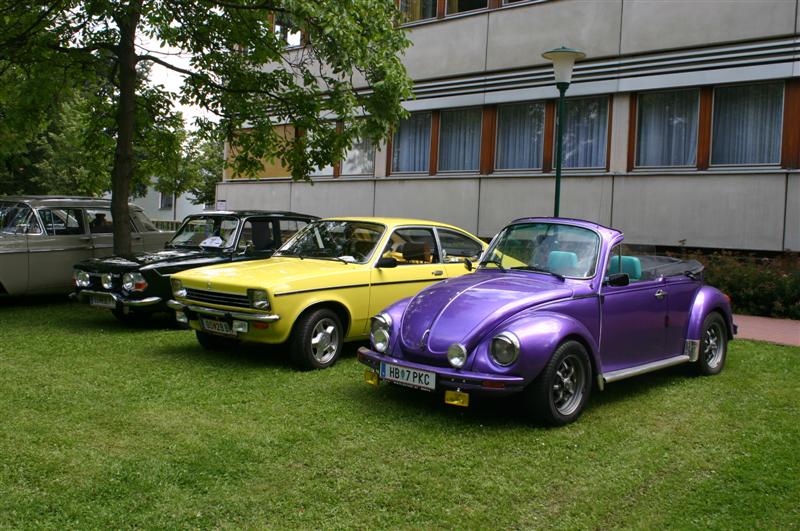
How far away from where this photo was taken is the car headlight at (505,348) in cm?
591

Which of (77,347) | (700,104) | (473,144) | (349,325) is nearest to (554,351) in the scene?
(349,325)

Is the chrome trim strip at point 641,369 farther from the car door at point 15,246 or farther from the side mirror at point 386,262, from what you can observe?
the car door at point 15,246

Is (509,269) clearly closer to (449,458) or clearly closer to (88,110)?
(449,458)

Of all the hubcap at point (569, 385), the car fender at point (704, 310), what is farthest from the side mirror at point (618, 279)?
the car fender at point (704, 310)

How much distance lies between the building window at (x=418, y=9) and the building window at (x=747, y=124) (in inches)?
300

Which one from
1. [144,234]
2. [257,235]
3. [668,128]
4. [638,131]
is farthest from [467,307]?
[638,131]

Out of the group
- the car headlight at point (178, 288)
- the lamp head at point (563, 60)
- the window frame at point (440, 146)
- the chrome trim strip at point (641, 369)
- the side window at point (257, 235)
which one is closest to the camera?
the chrome trim strip at point (641, 369)

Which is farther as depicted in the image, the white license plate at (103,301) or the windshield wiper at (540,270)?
the white license plate at (103,301)

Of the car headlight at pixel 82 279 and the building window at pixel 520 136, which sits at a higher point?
the building window at pixel 520 136

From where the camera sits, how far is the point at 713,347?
27.1 ft

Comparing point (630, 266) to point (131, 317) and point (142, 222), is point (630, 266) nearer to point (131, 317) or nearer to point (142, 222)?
point (131, 317)

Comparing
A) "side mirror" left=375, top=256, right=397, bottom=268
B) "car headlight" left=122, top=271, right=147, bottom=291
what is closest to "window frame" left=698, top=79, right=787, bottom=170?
"side mirror" left=375, top=256, right=397, bottom=268

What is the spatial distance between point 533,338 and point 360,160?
1562cm

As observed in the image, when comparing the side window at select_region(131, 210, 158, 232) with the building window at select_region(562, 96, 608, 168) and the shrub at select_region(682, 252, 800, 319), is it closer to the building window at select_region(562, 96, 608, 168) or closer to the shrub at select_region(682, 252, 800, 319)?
the building window at select_region(562, 96, 608, 168)
